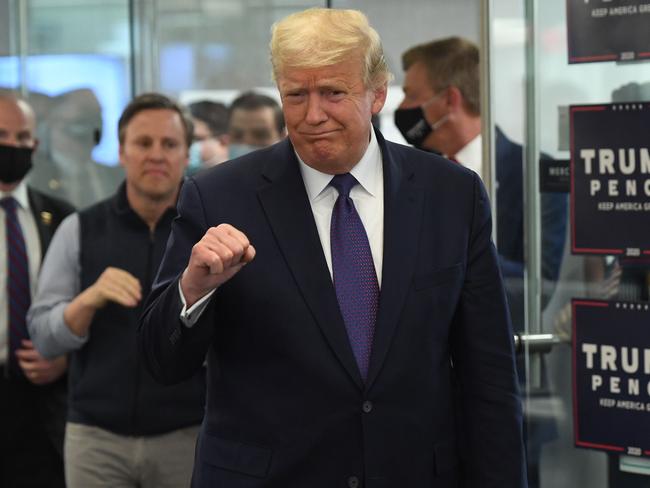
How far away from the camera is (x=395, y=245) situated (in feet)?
7.69

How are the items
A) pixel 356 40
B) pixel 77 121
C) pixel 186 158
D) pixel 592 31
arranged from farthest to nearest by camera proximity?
pixel 77 121
pixel 186 158
pixel 592 31
pixel 356 40

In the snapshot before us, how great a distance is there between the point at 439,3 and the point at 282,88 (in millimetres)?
2995

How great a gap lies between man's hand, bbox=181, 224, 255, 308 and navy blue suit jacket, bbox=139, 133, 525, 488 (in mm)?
88

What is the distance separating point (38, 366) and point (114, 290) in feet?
2.75

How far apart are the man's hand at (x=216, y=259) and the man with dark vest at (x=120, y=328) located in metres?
1.24

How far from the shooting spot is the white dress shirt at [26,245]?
4234 mm

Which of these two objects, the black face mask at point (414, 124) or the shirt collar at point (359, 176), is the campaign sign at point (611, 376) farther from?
the black face mask at point (414, 124)

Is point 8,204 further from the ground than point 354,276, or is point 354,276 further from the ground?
point 8,204

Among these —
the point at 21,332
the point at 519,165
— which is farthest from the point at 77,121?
the point at 519,165

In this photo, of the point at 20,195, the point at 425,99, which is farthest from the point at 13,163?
the point at 425,99

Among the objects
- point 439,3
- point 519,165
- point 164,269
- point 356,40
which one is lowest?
point 164,269

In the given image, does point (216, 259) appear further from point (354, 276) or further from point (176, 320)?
point (354, 276)

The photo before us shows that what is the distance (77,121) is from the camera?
19.0 feet

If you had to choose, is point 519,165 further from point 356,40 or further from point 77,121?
point 77,121
